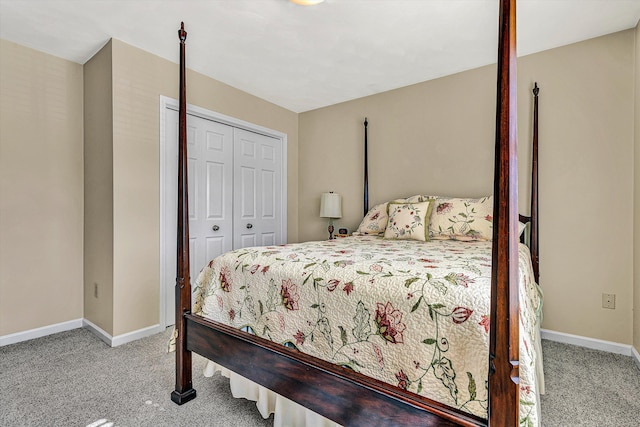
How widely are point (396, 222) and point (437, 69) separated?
1.47 metres

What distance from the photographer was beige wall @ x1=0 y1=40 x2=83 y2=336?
249cm

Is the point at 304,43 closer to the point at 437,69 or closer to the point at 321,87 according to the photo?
the point at 321,87

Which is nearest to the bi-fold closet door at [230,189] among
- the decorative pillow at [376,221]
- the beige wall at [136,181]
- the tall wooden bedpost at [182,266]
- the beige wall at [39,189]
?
the beige wall at [136,181]

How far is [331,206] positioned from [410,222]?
120cm

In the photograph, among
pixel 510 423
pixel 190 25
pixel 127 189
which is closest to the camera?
pixel 510 423

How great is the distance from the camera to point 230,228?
3451mm

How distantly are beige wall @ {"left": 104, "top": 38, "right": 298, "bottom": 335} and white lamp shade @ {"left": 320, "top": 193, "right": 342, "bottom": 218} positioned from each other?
167 cm

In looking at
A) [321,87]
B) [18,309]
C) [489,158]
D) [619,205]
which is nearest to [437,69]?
[489,158]

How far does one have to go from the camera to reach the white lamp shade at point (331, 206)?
3627mm

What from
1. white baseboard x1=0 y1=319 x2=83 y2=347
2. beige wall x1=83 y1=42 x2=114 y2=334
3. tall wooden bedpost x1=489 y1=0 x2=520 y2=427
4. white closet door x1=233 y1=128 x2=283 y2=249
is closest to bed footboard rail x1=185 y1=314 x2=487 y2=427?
tall wooden bedpost x1=489 y1=0 x2=520 y2=427

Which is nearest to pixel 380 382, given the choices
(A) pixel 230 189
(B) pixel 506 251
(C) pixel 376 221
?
(B) pixel 506 251

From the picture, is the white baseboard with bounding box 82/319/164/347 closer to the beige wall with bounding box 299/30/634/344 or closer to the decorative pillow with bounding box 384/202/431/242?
the decorative pillow with bounding box 384/202/431/242

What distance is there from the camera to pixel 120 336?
247 centimetres

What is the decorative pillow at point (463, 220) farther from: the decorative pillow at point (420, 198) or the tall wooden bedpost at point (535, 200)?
the tall wooden bedpost at point (535, 200)
